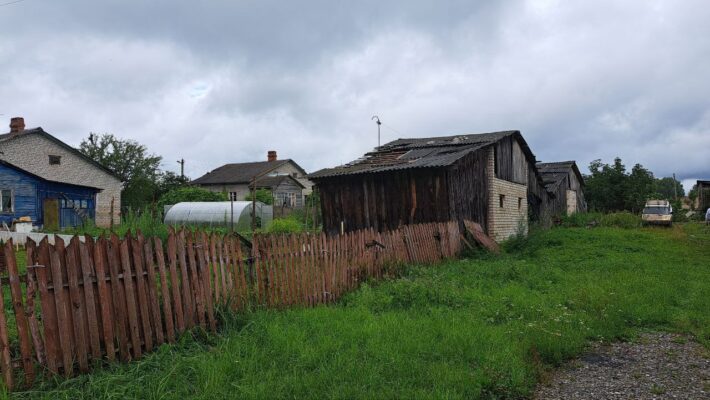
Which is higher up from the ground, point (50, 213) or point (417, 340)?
point (50, 213)

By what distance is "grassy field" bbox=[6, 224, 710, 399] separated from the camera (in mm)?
3705

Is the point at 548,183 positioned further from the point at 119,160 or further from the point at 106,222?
the point at 119,160

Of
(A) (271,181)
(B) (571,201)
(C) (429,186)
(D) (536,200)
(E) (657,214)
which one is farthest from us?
(A) (271,181)

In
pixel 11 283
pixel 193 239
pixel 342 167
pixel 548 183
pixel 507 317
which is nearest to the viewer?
pixel 11 283

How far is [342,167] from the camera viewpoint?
57.1 feet

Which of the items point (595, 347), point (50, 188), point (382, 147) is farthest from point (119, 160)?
point (595, 347)

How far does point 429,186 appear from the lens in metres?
14.4

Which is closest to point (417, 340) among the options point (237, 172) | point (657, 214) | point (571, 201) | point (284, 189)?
point (657, 214)

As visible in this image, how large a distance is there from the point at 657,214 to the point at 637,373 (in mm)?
31475

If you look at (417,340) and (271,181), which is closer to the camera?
(417,340)

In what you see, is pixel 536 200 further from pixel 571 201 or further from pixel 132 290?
pixel 132 290

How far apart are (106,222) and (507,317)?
3467 cm

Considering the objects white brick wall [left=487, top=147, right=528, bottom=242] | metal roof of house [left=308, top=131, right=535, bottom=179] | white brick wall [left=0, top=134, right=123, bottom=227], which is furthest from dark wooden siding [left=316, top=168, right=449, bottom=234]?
white brick wall [left=0, top=134, right=123, bottom=227]

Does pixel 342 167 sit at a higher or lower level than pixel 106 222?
higher
